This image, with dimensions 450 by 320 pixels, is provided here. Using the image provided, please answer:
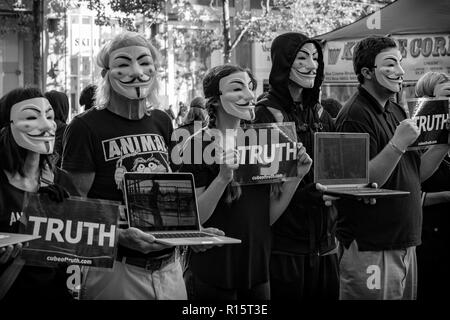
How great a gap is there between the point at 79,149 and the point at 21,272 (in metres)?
0.57

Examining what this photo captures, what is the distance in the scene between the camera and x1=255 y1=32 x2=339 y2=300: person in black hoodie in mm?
3719

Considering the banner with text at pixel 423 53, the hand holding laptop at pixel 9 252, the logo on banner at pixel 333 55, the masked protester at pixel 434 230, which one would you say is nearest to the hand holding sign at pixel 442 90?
the masked protester at pixel 434 230

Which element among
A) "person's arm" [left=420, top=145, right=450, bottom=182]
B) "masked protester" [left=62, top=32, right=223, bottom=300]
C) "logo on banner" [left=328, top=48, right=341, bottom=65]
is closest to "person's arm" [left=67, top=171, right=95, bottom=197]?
"masked protester" [left=62, top=32, right=223, bottom=300]

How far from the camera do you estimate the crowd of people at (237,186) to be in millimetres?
3088

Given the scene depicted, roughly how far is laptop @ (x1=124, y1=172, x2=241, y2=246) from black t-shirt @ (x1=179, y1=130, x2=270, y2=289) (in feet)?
0.67

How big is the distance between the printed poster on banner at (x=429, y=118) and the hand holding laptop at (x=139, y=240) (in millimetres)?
1735

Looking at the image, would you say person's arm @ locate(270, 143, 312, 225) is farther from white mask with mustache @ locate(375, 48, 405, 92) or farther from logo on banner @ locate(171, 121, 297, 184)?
white mask with mustache @ locate(375, 48, 405, 92)

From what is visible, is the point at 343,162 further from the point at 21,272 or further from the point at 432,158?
the point at 21,272

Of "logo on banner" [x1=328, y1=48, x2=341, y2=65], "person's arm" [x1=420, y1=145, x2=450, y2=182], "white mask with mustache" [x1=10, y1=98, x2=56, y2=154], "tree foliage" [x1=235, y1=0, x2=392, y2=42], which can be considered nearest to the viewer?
"white mask with mustache" [x1=10, y1=98, x2=56, y2=154]

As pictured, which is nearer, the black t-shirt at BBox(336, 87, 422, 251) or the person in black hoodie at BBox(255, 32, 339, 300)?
the person in black hoodie at BBox(255, 32, 339, 300)

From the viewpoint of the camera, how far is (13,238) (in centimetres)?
276

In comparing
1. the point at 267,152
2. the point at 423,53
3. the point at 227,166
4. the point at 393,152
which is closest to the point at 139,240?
the point at 227,166

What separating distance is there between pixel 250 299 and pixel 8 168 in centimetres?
130
